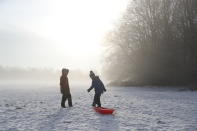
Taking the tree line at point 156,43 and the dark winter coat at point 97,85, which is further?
the tree line at point 156,43

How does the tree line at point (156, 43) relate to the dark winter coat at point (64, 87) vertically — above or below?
above

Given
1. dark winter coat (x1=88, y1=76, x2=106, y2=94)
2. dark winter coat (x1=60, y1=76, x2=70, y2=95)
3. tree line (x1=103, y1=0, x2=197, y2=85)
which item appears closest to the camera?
dark winter coat (x1=88, y1=76, x2=106, y2=94)

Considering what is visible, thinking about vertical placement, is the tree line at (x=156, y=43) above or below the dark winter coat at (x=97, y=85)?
above

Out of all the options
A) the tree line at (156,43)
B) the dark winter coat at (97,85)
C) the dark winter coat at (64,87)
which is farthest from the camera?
the tree line at (156,43)

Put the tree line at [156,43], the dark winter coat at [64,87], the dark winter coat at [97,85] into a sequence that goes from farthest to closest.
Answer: the tree line at [156,43] < the dark winter coat at [64,87] < the dark winter coat at [97,85]

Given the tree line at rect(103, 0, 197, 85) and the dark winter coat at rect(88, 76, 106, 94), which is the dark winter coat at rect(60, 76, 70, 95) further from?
the tree line at rect(103, 0, 197, 85)

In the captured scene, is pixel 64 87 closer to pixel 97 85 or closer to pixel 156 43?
pixel 97 85

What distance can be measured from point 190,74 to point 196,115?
37.5 meters

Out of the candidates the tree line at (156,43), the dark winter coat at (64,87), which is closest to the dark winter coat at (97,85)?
the dark winter coat at (64,87)

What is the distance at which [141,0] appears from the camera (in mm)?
63469

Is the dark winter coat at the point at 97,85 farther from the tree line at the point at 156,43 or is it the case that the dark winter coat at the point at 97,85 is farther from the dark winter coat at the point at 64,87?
the tree line at the point at 156,43

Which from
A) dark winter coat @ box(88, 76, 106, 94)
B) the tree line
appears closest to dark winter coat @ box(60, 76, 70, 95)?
dark winter coat @ box(88, 76, 106, 94)

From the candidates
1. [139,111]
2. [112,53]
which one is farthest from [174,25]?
[139,111]

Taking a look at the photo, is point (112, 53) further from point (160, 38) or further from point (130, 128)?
point (130, 128)
